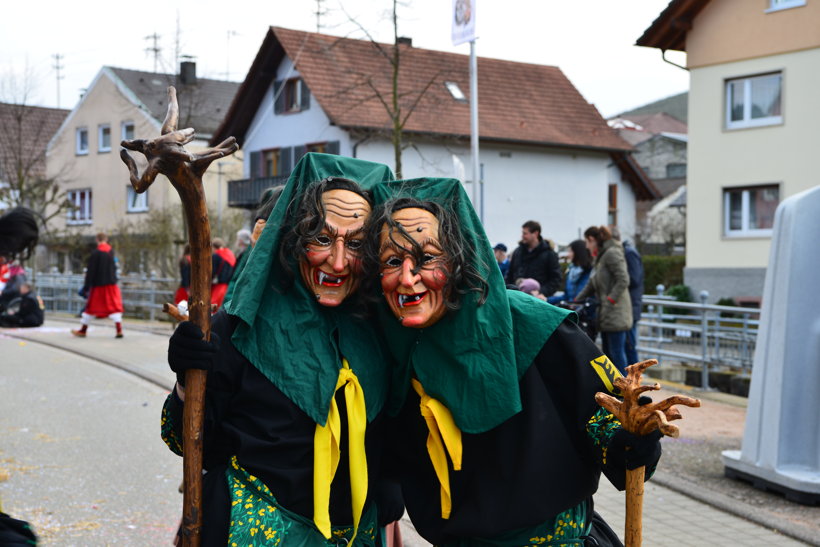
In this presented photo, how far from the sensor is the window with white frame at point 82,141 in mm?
44938

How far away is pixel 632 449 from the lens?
272 centimetres

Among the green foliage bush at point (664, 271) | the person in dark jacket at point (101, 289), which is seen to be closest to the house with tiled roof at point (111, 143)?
the green foliage bush at point (664, 271)

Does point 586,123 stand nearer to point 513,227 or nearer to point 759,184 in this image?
point 513,227

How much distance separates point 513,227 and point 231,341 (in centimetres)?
3193

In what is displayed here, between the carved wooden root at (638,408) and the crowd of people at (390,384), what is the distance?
11cm

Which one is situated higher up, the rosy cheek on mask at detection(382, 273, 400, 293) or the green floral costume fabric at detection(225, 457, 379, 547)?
the rosy cheek on mask at detection(382, 273, 400, 293)

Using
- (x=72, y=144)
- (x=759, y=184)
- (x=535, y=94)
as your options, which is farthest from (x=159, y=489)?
(x=72, y=144)

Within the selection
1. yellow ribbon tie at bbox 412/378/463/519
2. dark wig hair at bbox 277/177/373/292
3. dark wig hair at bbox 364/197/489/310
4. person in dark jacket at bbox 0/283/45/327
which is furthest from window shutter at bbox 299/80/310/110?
yellow ribbon tie at bbox 412/378/463/519

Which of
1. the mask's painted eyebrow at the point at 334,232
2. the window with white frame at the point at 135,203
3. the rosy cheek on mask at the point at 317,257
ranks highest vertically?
the window with white frame at the point at 135,203

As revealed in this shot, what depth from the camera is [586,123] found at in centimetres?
3684

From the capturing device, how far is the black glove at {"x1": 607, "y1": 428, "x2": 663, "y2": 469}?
8.84 ft

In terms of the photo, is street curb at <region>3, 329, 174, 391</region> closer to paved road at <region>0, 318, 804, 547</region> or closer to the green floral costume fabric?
paved road at <region>0, 318, 804, 547</region>

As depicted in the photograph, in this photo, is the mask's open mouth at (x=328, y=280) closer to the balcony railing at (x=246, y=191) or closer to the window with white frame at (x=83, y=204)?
the balcony railing at (x=246, y=191)

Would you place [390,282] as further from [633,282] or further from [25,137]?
[25,137]
